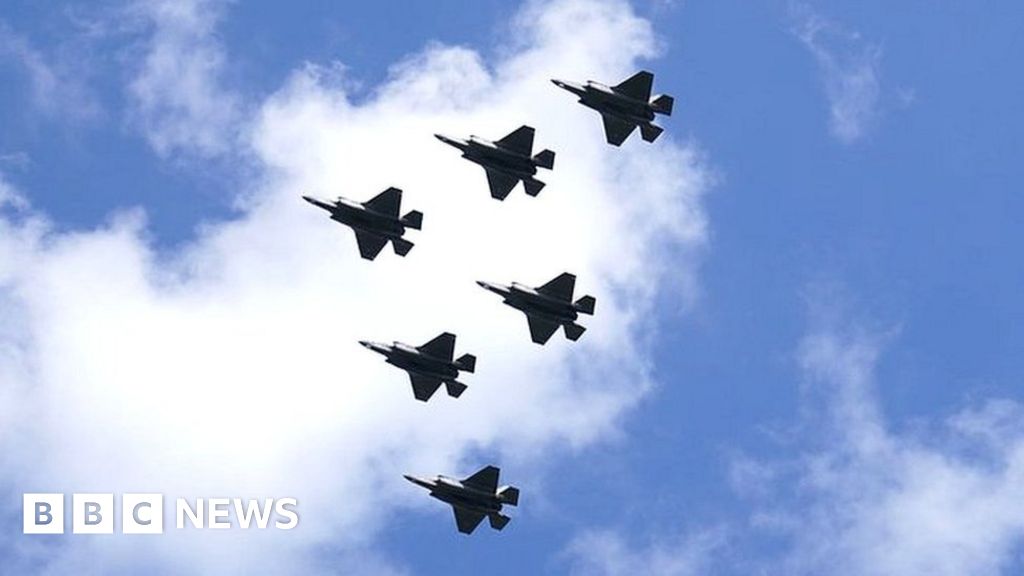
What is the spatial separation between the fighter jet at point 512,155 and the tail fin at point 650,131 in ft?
27.1

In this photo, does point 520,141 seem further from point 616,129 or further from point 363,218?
point 363,218

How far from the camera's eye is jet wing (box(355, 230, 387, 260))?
391ft

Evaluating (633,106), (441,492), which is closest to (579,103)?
(633,106)

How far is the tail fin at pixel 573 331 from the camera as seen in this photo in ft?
390

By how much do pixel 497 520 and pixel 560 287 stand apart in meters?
22.2

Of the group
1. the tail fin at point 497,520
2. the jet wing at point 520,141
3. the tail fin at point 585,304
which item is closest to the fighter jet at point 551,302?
the tail fin at point 585,304

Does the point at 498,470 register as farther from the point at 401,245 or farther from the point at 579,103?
the point at 579,103

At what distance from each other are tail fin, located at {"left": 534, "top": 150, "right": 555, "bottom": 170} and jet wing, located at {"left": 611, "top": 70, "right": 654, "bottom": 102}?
8423 mm

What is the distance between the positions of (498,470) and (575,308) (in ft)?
54.2

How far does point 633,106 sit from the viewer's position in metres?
115

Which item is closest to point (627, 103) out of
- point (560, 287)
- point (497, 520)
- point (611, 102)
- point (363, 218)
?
point (611, 102)

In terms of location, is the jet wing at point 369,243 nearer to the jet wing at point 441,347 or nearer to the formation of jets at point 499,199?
the formation of jets at point 499,199

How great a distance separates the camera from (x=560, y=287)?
118062mm

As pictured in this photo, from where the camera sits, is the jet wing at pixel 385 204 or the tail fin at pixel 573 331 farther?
the tail fin at pixel 573 331
